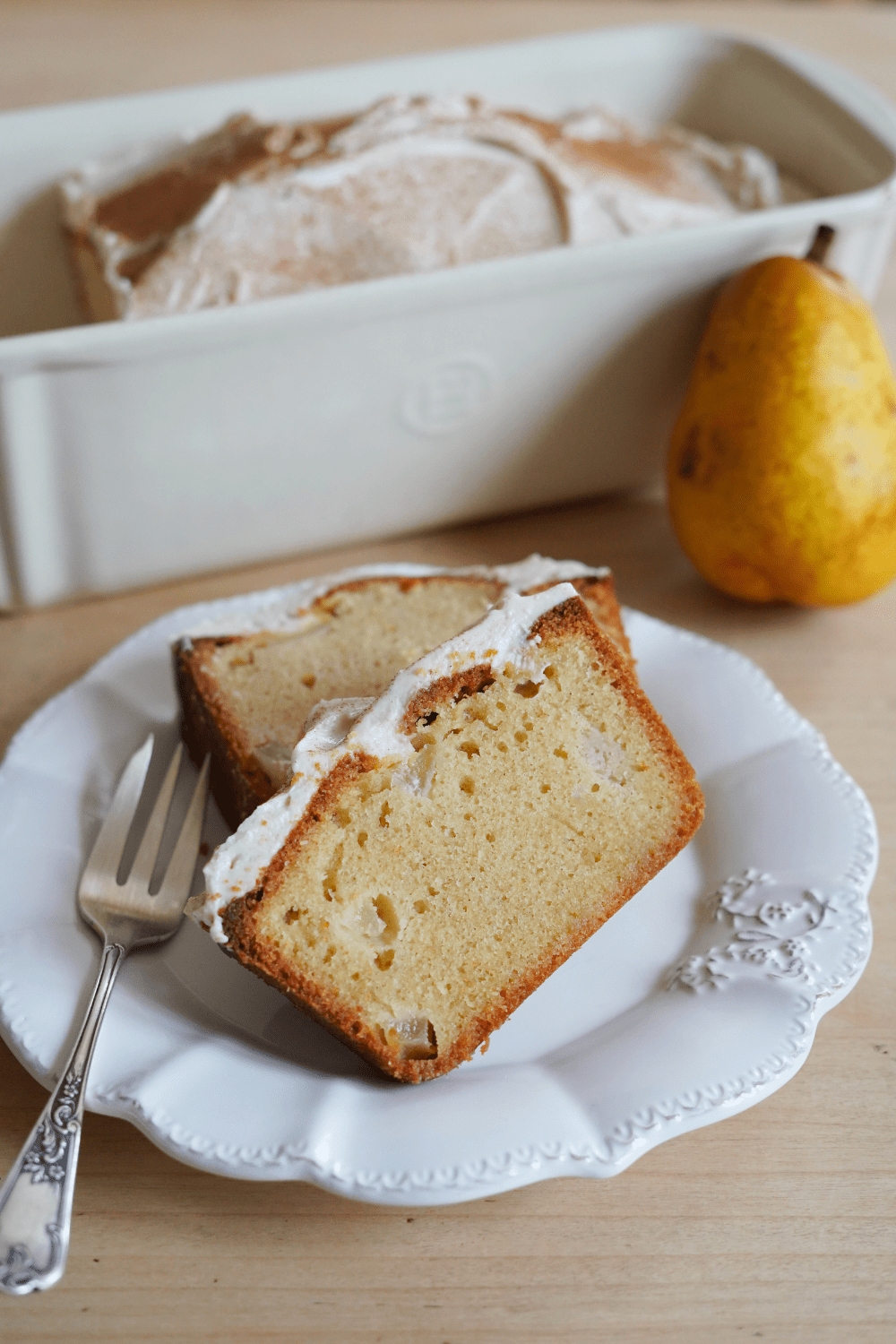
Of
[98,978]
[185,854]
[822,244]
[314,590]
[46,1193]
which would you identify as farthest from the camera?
[822,244]

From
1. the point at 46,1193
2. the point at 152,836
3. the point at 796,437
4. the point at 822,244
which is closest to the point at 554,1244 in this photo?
the point at 46,1193

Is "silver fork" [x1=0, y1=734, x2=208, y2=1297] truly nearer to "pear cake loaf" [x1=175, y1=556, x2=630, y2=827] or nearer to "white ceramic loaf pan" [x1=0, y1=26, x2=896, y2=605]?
"pear cake loaf" [x1=175, y1=556, x2=630, y2=827]

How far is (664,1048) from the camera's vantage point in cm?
73

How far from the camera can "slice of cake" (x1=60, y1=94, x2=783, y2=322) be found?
3.73ft

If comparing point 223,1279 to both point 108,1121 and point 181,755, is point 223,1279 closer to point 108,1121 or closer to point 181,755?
point 108,1121

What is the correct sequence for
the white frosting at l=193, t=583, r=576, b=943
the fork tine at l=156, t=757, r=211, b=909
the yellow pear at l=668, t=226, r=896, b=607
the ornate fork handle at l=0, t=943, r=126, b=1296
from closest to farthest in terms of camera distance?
the ornate fork handle at l=0, t=943, r=126, b=1296
the white frosting at l=193, t=583, r=576, b=943
the fork tine at l=156, t=757, r=211, b=909
the yellow pear at l=668, t=226, r=896, b=607

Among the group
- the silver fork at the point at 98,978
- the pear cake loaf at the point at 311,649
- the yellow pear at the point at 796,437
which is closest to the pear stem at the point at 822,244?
the yellow pear at the point at 796,437

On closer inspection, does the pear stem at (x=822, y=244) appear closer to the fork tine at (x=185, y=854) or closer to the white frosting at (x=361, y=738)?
the white frosting at (x=361, y=738)

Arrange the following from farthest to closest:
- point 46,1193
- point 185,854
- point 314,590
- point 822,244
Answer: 1. point 822,244
2. point 314,590
3. point 185,854
4. point 46,1193

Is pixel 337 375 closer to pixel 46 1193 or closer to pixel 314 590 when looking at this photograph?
pixel 314 590

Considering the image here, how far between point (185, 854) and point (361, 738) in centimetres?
19

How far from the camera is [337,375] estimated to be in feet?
3.52

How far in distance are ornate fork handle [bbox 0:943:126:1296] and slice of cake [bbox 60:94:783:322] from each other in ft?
2.30

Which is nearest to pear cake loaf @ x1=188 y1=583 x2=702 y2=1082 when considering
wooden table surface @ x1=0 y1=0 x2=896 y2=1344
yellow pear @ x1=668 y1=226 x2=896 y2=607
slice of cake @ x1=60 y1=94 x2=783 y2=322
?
wooden table surface @ x1=0 y1=0 x2=896 y2=1344
